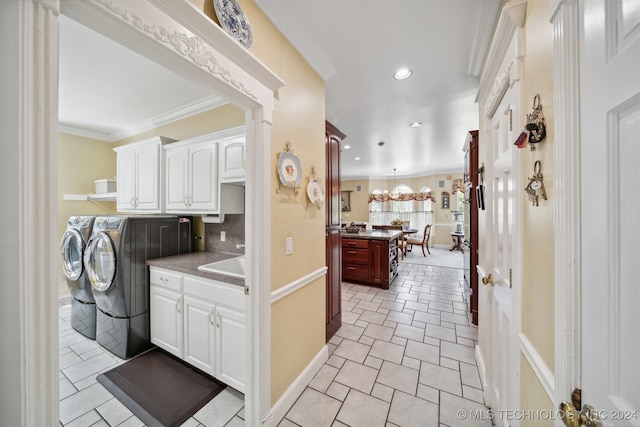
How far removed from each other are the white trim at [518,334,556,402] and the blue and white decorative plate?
194cm

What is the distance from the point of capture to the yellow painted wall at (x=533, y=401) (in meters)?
0.77

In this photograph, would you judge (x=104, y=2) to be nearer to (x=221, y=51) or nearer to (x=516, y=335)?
(x=221, y=51)

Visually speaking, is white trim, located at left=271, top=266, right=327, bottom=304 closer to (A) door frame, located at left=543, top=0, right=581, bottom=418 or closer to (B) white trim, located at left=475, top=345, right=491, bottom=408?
(A) door frame, located at left=543, top=0, right=581, bottom=418

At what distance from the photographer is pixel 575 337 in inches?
24.4

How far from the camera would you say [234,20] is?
1166 millimetres

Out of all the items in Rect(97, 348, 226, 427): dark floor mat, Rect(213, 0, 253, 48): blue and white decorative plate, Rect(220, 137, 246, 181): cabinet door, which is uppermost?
Rect(213, 0, 253, 48): blue and white decorative plate

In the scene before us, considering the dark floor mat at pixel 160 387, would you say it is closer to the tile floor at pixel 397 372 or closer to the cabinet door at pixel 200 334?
the cabinet door at pixel 200 334

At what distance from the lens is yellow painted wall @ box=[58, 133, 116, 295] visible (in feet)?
10.8

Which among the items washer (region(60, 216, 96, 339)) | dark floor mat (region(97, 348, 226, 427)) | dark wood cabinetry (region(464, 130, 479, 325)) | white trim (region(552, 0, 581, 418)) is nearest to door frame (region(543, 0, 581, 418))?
white trim (region(552, 0, 581, 418))

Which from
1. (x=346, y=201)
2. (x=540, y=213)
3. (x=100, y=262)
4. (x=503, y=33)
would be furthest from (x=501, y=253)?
(x=346, y=201)

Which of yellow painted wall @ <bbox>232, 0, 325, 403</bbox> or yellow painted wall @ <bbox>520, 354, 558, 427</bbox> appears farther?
yellow painted wall @ <bbox>232, 0, 325, 403</bbox>

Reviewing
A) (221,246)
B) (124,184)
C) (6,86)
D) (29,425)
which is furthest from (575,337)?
(124,184)

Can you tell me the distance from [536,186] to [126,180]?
387 cm

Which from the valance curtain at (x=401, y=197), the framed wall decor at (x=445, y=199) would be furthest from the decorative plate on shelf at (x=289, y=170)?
the framed wall decor at (x=445, y=199)
